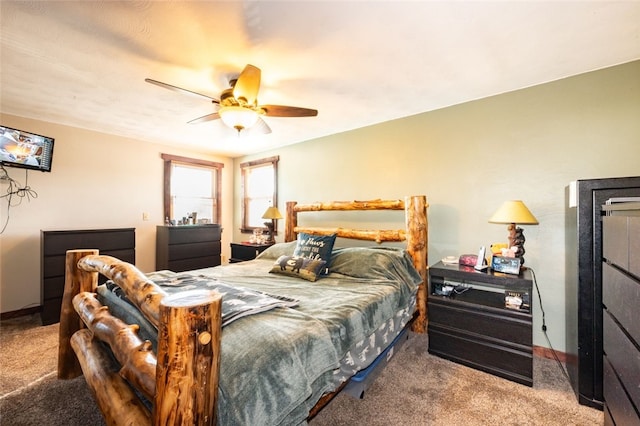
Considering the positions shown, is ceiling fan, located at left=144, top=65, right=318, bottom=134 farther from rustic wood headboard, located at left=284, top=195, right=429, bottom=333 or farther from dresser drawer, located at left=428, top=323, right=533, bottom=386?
dresser drawer, located at left=428, top=323, right=533, bottom=386

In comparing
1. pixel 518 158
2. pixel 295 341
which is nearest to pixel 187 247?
pixel 295 341

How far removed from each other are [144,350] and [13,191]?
356cm

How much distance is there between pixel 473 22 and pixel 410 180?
5.51ft

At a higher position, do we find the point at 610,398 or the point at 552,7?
the point at 552,7

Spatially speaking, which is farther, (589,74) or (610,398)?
(589,74)

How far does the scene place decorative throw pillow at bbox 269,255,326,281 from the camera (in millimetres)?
2436

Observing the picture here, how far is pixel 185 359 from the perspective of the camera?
781 mm

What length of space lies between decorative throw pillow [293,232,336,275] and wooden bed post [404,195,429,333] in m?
0.82

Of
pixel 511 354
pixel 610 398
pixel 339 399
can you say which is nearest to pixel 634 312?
pixel 610 398

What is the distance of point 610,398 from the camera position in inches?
52.2

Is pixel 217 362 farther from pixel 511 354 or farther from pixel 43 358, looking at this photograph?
pixel 43 358

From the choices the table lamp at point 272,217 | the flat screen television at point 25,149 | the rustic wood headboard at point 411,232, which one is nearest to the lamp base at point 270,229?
the table lamp at point 272,217

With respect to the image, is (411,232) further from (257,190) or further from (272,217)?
(257,190)

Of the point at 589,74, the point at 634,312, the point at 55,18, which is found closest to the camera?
the point at 634,312
